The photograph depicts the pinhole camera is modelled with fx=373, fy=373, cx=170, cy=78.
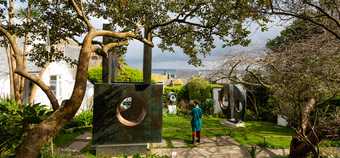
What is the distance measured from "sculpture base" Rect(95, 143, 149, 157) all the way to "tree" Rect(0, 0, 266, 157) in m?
2.55

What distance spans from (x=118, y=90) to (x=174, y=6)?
12.4 ft

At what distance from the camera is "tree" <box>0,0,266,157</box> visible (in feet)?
24.9

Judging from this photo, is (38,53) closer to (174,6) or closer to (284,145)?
(174,6)

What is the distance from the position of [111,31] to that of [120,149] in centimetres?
455

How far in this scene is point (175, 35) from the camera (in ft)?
33.9

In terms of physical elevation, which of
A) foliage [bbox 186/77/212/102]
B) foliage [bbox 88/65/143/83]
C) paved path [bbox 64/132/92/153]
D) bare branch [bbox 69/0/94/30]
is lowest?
paved path [bbox 64/132/92/153]

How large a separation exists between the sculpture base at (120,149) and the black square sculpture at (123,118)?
0.42ft

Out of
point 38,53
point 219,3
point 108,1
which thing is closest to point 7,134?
point 38,53

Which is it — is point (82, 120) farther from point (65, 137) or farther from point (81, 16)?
point (81, 16)

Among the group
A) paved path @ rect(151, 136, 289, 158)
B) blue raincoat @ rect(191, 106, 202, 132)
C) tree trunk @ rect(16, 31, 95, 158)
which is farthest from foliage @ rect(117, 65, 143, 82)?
tree trunk @ rect(16, 31, 95, 158)

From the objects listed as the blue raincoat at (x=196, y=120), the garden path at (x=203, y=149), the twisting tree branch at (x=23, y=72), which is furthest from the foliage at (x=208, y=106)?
the twisting tree branch at (x=23, y=72)

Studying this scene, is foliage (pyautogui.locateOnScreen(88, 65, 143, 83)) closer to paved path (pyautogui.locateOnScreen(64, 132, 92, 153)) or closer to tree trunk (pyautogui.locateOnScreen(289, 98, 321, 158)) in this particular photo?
paved path (pyautogui.locateOnScreen(64, 132, 92, 153))

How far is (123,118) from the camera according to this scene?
12273 mm

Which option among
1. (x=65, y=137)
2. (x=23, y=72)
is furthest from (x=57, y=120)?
(x=65, y=137)
